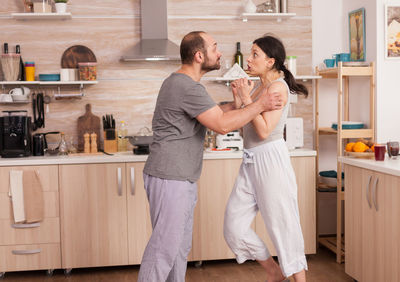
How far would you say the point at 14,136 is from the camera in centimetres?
382

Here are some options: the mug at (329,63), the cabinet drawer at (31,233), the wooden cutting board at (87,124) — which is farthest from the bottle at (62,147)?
the mug at (329,63)

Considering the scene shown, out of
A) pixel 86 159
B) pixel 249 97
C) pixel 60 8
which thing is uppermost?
pixel 60 8

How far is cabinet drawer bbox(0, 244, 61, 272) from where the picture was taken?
3.70 metres

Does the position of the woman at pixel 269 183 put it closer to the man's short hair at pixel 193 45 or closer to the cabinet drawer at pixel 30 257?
the man's short hair at pixel 193 45

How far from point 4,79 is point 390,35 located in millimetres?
3039

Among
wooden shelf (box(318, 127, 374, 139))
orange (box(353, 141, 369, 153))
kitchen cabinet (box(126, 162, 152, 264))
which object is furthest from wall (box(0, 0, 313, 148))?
orange (box(353, 141, 369, 153))

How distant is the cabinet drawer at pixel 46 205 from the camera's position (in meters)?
3.66

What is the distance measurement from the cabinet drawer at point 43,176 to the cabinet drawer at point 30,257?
424 millimetres

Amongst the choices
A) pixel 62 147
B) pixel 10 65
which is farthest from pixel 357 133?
pixel 10 65

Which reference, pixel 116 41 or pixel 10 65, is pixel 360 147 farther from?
pixel 10 65

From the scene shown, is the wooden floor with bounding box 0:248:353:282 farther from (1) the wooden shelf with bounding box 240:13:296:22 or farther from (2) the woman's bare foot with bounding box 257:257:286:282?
(1) the wooden shelf with bounding box 240:13:296:22

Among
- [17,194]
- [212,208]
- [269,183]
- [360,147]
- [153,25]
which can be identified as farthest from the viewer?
[153,25]

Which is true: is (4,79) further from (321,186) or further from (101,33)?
(321,186)

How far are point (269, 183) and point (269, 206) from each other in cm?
12
